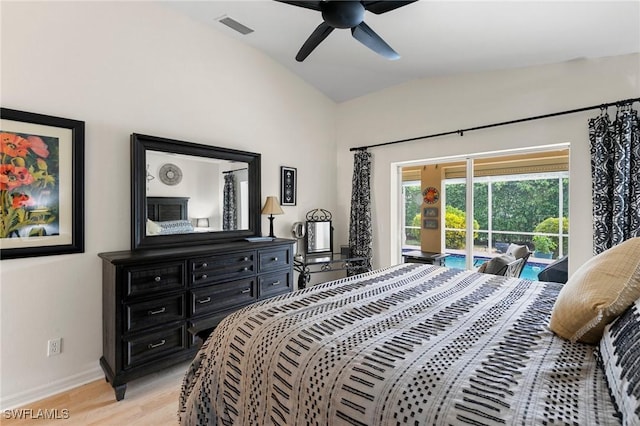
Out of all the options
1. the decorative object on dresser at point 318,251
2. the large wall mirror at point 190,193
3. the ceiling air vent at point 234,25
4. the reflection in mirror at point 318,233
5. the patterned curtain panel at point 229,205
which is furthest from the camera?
the reflection in mirror at point 318,233

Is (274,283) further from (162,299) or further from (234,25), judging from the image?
(234,25)

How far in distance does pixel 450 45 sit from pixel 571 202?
1817 mm

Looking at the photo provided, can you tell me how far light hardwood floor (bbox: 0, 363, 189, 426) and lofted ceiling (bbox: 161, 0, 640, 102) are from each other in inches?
124

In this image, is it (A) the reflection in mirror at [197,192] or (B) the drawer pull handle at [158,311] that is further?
(A) the reflection in mirror at [197,192]

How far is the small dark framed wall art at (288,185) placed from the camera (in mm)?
3957

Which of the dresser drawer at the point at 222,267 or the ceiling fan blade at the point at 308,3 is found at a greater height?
the ceiling fan blade at the point at 308,3

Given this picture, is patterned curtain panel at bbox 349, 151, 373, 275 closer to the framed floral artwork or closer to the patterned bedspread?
the patterned bedspread

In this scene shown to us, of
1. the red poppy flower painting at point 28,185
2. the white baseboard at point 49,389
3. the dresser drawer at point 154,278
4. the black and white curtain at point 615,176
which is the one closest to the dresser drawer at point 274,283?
the dresser drawer at point 154,278

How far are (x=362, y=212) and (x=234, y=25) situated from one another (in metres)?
2.62

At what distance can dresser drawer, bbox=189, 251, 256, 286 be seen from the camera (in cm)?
260

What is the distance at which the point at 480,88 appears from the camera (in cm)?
340

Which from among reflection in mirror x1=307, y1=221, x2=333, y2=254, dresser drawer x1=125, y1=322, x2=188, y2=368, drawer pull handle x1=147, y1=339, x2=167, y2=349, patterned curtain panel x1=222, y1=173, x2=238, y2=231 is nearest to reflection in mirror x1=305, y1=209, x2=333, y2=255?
reflection in mirror x1=307, y1=221, x2=333, y2=254

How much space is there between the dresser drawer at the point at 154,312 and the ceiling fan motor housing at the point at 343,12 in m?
2.31

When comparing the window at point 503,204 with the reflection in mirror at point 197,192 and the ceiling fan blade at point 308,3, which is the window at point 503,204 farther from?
the ceiling fan blade at point 308,3
